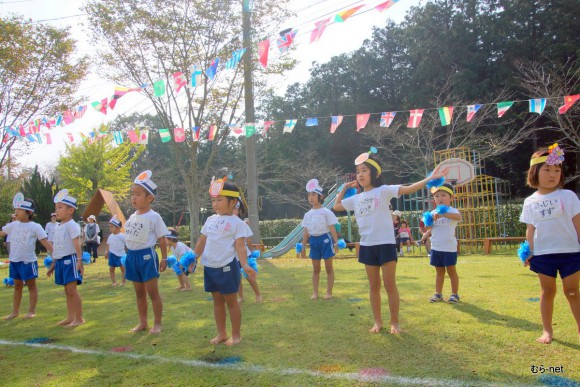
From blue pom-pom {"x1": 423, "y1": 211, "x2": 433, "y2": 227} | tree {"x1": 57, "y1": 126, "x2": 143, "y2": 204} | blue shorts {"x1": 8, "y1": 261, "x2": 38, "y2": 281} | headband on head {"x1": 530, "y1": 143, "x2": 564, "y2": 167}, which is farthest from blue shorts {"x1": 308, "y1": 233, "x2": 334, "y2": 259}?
tree {"x1": 57, "y1": 126, "x2": 143, "y2": 204}

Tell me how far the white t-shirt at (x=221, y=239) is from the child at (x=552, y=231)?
3079mm

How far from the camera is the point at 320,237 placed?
829cm

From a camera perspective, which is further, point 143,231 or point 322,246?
point 322,246

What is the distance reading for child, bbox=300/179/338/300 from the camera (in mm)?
8125

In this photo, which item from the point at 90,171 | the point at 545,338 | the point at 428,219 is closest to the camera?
the point at 545,338

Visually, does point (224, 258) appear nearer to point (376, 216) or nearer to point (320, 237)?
point (376, 216)

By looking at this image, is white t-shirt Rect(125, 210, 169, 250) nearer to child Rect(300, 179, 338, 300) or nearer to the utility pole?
child Rect(300, 179, 338, 300)

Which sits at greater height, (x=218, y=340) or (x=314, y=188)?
(x=314, y=188)

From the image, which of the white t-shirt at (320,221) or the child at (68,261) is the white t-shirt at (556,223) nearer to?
the white t-shirt at (320,221)

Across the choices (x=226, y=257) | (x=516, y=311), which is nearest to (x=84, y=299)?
(x=226, y=257)

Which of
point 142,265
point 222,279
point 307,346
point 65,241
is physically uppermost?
point 65,241

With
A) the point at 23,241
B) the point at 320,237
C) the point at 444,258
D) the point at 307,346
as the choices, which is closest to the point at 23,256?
the point at 23,241

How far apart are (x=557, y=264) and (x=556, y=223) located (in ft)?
1.30

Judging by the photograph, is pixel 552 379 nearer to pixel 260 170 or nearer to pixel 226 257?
pixel 226 257
